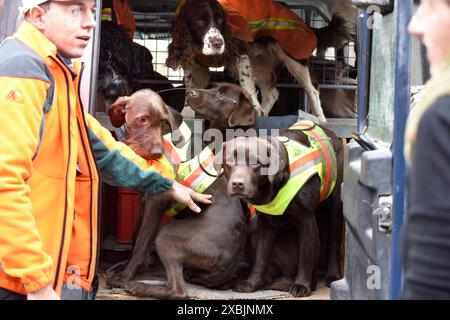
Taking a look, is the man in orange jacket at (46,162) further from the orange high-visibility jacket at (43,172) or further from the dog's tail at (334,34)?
the dog's tail at (334,34)

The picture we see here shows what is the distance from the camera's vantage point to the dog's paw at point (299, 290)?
4.00 metres

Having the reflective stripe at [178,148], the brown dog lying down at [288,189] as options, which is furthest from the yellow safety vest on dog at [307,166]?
the reflective stripe at [178,148]

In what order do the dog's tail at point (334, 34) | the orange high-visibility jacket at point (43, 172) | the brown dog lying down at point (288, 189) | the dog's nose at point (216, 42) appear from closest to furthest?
the orange high-visibility jacket at point (43, 172) < the brown dog lying down at point (288, 189) < the dog's nose at point (216, 42) < the dog's tail at point (334, 34)

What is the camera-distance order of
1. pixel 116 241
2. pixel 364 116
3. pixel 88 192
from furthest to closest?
pixel 116 241 < pixel 364 116 < pixel 88 192

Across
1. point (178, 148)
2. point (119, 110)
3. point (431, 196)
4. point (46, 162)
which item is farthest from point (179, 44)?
point (431, 196)

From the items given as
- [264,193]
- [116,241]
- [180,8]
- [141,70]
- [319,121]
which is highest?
[180,8]

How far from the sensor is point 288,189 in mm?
3963

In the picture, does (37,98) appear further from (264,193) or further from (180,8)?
(180,8)

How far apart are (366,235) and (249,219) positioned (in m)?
2.14

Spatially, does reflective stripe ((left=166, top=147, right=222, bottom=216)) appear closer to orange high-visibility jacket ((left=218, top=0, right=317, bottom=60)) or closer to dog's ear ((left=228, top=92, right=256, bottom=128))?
dog's ear ((left=228, top=92, right=256, bottom=128))

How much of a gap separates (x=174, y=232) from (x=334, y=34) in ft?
7.09

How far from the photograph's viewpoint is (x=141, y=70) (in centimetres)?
Answer: 521
